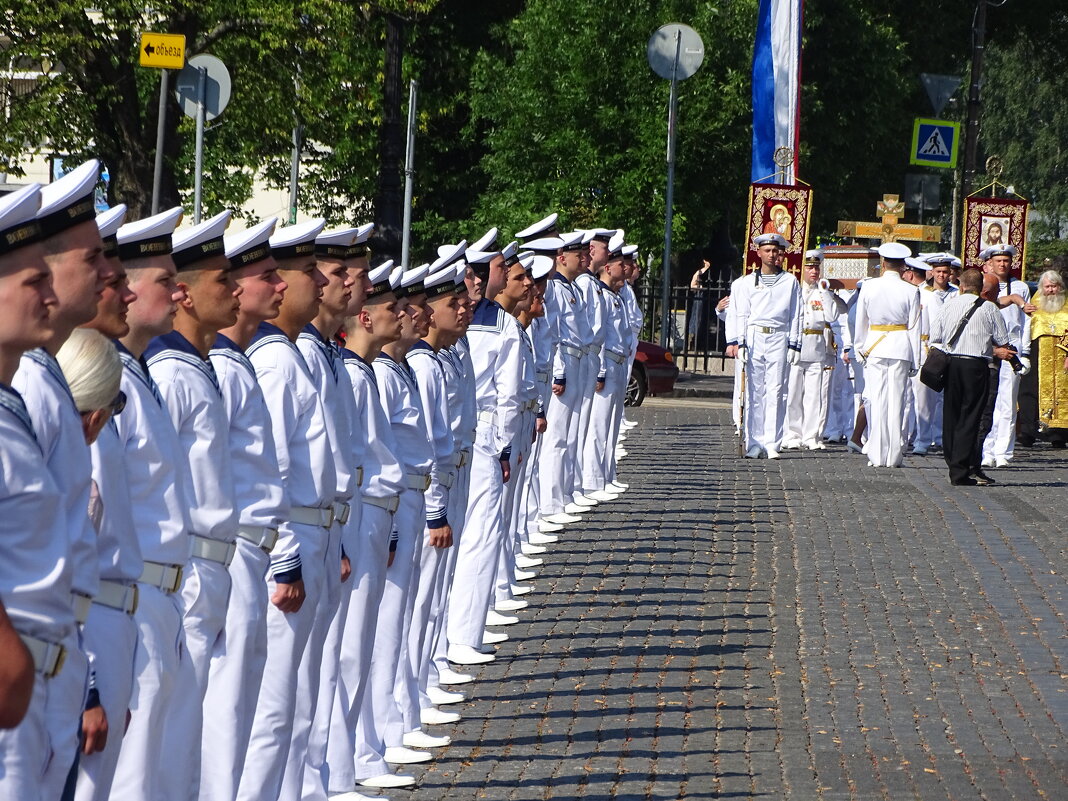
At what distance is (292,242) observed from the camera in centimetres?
600

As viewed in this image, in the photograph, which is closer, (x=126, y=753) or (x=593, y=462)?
(x=126, y=753)

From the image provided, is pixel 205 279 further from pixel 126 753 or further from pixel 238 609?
pixel 126 753

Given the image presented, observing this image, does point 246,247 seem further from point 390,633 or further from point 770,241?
point 770,241

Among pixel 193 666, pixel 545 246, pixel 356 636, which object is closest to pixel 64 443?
pixel 193 666

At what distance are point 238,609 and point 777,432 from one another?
50.8ft

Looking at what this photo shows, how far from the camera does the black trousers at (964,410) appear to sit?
18.0m

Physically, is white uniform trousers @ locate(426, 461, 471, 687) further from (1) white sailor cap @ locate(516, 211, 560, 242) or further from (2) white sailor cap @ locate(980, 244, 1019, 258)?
(2) white sailor cap @ locate(980, 244, 1019, 258)

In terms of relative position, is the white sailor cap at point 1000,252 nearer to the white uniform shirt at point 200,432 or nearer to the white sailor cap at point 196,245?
the white sailor cap at point 196,245

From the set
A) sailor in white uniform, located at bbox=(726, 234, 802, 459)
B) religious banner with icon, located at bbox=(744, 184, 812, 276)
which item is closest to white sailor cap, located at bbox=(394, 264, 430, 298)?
sailor in white uniform, located at bbox=(726, 234, 802, 459)

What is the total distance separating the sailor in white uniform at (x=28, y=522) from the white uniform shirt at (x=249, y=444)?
1.60m

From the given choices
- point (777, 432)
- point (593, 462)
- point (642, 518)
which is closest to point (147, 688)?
point (642, 518)

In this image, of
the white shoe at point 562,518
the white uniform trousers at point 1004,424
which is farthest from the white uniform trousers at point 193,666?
the white uniform trousers at point 1004,424

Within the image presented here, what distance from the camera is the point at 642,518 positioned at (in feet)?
49.9

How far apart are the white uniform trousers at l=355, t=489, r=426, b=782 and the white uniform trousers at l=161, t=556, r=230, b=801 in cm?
209
